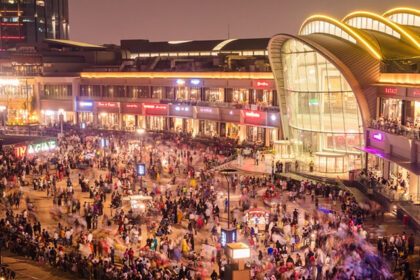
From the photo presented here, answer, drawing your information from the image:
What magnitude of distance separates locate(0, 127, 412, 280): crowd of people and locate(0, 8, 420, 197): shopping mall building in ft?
18.9

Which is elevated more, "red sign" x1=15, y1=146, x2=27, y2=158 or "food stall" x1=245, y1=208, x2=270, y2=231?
"red sign" x1=15, y1=146, x2=27, y2=158

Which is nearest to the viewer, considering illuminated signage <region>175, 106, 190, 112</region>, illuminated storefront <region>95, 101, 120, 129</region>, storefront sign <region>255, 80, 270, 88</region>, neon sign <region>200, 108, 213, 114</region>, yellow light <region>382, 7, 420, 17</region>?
yellow light <region>382, 7, 420, 17</region>

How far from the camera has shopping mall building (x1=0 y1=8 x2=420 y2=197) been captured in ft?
130

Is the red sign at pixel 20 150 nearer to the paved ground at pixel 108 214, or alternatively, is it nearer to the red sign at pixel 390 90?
the paved ground at pixel 108 214

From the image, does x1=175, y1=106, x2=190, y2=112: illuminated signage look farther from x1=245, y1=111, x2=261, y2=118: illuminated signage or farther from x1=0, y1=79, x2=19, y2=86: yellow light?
x1=0, y1=79, x2=19, y2=86: yellow light

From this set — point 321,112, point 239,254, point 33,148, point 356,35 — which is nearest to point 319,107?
point 321,112

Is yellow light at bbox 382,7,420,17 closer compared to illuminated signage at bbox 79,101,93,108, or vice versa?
yellow light at bbox 382,7,420,17

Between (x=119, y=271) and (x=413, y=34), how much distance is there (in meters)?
30.7

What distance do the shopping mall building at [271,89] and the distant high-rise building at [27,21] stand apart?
6523 centimetres

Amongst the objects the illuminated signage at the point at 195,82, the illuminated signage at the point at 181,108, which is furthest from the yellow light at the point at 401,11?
the illuminated signage at the point at 181,108

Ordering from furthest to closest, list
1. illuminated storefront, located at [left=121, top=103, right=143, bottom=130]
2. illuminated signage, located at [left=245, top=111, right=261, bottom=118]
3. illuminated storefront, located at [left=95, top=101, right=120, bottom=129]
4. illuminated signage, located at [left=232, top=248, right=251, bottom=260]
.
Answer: illuminated storefront, located at [left=95, top=101, right=120, bottom=129], illuminated storefront, located at [left=121, top=103, right=143, bottom=130], illuminated signage, located at [left=245, top=111, right=261, bottom=118], illuminated signage, located at [left=232, top=248, right=251, bottom=260]

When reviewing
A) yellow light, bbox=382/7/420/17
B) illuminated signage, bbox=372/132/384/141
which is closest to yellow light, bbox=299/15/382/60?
illuminated signage, bbox=372/132/384/141

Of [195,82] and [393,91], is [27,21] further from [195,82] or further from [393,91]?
[393,91]

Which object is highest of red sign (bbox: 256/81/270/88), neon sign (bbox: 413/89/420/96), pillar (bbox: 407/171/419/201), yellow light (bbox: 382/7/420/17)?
yellow light (bbox: 382/7/420/17)
